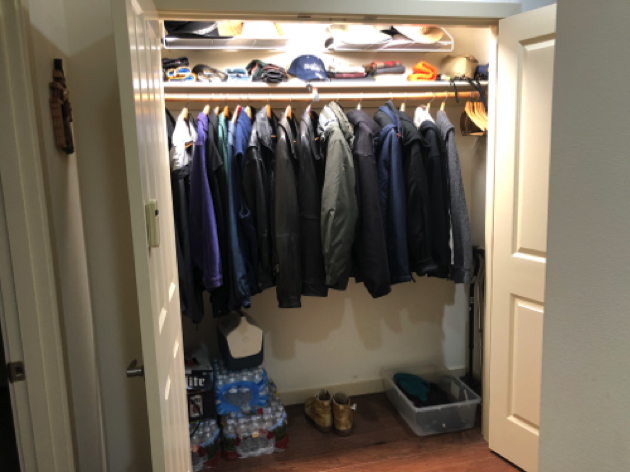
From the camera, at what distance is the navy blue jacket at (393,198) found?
2174mm

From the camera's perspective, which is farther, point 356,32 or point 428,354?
point 428,354

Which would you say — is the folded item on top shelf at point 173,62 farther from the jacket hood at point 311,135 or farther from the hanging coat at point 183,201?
the jacket hood at point 311,135

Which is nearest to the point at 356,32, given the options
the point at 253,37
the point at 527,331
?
the point at 253,37

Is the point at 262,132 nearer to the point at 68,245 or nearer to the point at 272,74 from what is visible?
the point at 272,74

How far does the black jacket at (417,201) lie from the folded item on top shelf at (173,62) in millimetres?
1160

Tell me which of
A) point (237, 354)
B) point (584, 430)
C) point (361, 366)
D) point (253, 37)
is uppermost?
point (253, 37)

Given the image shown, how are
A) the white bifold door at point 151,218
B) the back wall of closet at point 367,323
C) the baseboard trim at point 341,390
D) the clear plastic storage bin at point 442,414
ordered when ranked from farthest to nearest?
the baseboard trim at point 341,390 → the back wall of closet at point 367,323 → the clear plastic storage bin at point 442,414 → the white bifold door at point 151,218

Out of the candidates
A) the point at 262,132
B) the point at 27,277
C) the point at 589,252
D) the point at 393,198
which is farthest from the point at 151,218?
the point at 393,198

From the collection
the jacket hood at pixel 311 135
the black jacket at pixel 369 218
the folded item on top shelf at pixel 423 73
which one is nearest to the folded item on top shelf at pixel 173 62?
the jacket hood at pixel 311 135

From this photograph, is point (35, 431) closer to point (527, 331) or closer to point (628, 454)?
point (628, 454)

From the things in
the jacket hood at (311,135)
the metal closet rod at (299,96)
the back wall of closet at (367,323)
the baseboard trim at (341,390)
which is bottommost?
the baseboard trim at (341,390)

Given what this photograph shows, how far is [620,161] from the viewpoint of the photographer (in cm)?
67

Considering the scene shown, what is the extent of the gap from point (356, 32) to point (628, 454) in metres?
2.18

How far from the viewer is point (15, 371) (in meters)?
1.07
